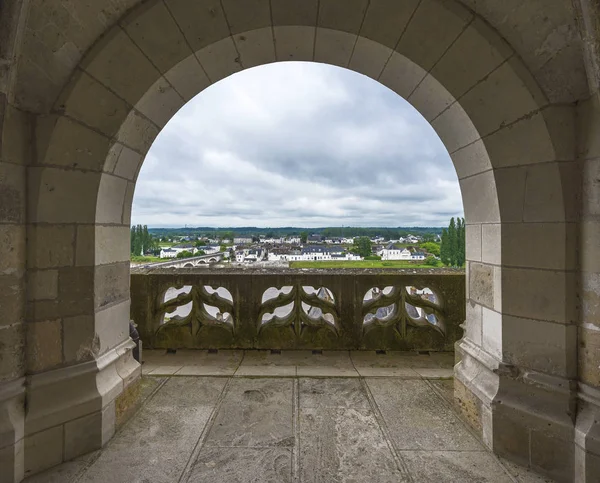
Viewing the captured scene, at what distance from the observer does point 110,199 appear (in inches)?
83.3

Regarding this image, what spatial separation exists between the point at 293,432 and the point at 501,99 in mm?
2628

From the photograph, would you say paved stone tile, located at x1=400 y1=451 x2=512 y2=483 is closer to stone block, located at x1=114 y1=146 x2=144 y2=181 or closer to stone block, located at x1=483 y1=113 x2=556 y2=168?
stone block, located at x1=483 y1=113 x2=556 y2=168

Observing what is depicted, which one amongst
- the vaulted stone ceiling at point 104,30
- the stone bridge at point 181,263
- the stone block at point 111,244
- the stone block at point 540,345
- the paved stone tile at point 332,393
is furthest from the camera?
the stone bridge at point 181,263

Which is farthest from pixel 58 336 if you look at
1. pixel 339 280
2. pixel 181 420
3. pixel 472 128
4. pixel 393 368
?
pixel 472 128

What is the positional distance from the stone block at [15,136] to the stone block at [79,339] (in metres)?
1.04

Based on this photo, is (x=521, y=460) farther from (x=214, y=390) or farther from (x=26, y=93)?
(x=26, y=93)

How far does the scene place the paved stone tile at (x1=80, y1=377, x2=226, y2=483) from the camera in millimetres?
1727

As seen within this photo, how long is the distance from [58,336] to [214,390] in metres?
1.27

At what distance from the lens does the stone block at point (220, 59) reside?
2037mm

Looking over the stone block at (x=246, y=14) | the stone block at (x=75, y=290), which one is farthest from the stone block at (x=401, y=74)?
the stone block at (x=75, y=290)

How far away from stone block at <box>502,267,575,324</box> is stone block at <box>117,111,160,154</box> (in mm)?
2731

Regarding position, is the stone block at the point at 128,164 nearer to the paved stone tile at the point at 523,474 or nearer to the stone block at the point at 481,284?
the stone block at the point at 481,284

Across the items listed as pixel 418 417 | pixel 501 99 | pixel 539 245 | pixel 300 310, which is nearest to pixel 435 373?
pixel 418 417

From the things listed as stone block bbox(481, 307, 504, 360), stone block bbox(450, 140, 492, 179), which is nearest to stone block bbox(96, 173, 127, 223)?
stone block bbox(450, 140, 492, 179)
